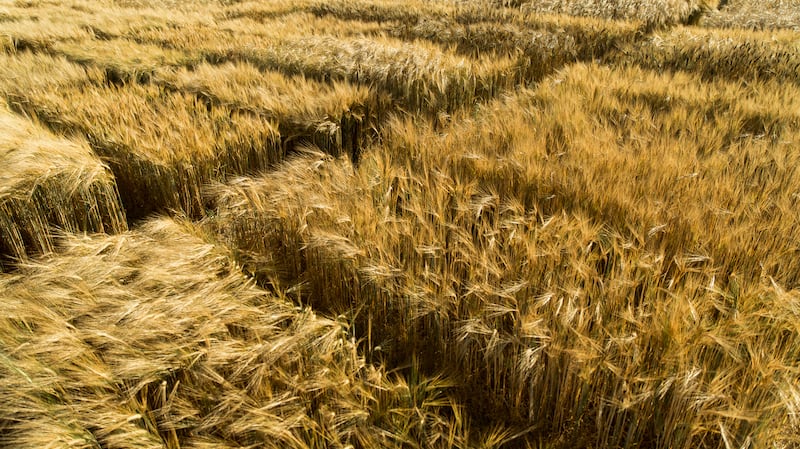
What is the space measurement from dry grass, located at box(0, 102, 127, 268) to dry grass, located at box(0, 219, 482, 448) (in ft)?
2.25

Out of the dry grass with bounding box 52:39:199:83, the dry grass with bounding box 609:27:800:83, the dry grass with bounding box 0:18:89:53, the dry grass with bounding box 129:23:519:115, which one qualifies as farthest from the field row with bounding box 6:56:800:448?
the dry grass with bounding box 0:18:89:53

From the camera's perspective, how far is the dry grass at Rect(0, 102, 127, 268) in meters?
1.79

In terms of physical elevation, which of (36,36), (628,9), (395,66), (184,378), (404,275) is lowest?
(184,378)

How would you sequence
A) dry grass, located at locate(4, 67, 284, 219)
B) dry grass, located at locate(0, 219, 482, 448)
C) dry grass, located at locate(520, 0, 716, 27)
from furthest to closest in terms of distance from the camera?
dry grass, located at locate(520, 0, 716, 27) < dry grass, located at locate(4, 67, 284, 219) < dry grass, located at locate(0, 219, 482, 448)

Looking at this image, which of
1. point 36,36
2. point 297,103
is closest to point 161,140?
point 297,103

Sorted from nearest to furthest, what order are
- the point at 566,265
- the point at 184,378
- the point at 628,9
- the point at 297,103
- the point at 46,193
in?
1. the point at 184,378
2. the point at 566,265
3. the point at 46,193
4. the point at 297,103
5. the point at 628,9

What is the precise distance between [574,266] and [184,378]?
3.58 ft

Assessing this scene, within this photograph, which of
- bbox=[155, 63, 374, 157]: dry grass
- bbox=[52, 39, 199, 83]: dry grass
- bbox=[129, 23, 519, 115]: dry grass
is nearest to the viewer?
bbox=[155, 63, 374, 157]: dry grass

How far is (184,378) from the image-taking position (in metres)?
1.09

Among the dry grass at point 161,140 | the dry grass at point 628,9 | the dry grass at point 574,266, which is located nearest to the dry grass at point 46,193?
the dry grass at point 161,140

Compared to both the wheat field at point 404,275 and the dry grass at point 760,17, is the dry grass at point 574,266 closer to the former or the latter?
the wheat field at point 404,275

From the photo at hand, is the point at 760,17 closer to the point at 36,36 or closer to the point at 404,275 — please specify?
the point at 404,275

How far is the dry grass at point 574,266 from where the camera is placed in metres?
0.96

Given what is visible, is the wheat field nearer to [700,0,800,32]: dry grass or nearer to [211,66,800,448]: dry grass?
[211,66,800,448]: dry grass
